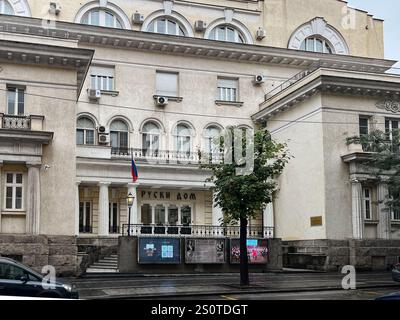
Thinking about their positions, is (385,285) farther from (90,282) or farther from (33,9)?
(33,9)

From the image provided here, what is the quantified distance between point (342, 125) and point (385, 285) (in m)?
10.7

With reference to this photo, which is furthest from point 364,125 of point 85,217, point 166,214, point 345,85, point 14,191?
point 14,191

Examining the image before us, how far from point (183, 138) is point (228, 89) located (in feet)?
14.9

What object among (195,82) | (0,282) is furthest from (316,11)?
(0,282)

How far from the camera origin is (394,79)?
94.7ft

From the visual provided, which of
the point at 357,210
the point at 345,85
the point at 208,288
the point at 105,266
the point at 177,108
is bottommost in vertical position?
the point at 208,288

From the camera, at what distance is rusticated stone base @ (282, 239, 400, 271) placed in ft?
87.0

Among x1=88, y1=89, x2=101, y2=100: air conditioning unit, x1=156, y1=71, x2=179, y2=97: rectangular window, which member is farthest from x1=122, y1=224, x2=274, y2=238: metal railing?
x1=156, y1=71, x2=179, y2=97: rectangular window

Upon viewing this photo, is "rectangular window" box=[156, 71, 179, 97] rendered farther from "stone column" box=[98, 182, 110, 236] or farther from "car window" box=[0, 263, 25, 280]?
"car window" box=[0, 263, 25, 280]

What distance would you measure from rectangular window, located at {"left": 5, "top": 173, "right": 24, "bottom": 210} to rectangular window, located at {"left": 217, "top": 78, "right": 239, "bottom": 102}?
16.2 meters

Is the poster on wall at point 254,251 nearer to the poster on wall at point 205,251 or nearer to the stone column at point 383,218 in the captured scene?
the poster on wall at point 205,251

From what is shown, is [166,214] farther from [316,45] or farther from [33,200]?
[316,45]

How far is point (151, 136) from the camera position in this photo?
33062mm

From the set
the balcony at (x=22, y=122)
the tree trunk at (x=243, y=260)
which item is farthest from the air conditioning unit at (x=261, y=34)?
the tree trunk at (x=243, y=260)
